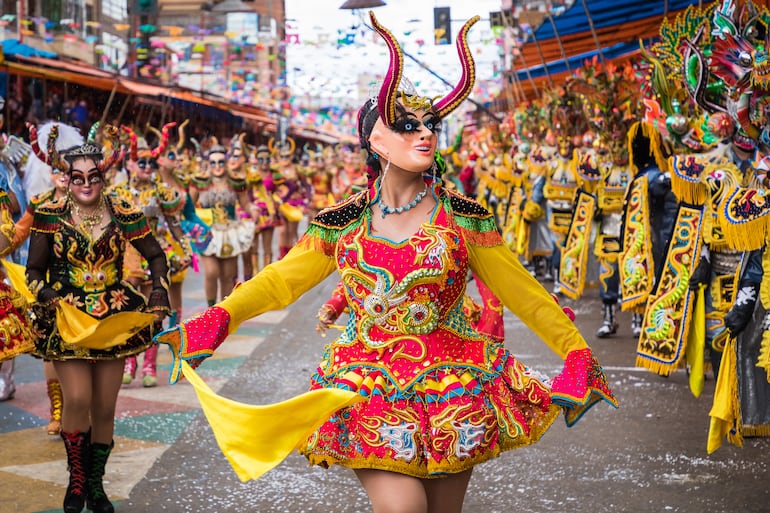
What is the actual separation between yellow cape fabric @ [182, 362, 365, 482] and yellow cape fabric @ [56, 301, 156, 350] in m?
2.21

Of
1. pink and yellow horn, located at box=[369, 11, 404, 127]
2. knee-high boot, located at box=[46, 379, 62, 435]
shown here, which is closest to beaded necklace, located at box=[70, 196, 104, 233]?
knee-high boot, located at box=[46, 379, 62, 435]

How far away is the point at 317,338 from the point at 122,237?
6.04 meters

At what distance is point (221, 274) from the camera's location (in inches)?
483

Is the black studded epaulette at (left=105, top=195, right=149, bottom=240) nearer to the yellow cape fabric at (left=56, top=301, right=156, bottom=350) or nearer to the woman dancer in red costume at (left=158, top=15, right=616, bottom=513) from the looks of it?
the yellow cape fabric at (left=56, top=301, right=156, bottom=350)

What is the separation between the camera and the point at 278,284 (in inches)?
166

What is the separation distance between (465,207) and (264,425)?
120 cm

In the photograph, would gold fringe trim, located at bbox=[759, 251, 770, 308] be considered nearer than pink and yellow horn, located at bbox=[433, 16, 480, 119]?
No

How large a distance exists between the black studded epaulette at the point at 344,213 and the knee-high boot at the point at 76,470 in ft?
7.34

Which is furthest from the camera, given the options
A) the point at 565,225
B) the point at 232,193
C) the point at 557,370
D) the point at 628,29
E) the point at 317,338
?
the point at 628,29

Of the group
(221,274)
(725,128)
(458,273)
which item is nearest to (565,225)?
(221,274)

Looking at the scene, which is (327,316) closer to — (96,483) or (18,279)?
(96,483)

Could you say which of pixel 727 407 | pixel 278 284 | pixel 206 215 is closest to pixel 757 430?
pixel 727 407

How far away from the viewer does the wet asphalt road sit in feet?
19.5

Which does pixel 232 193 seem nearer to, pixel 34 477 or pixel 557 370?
pixel 557 370
